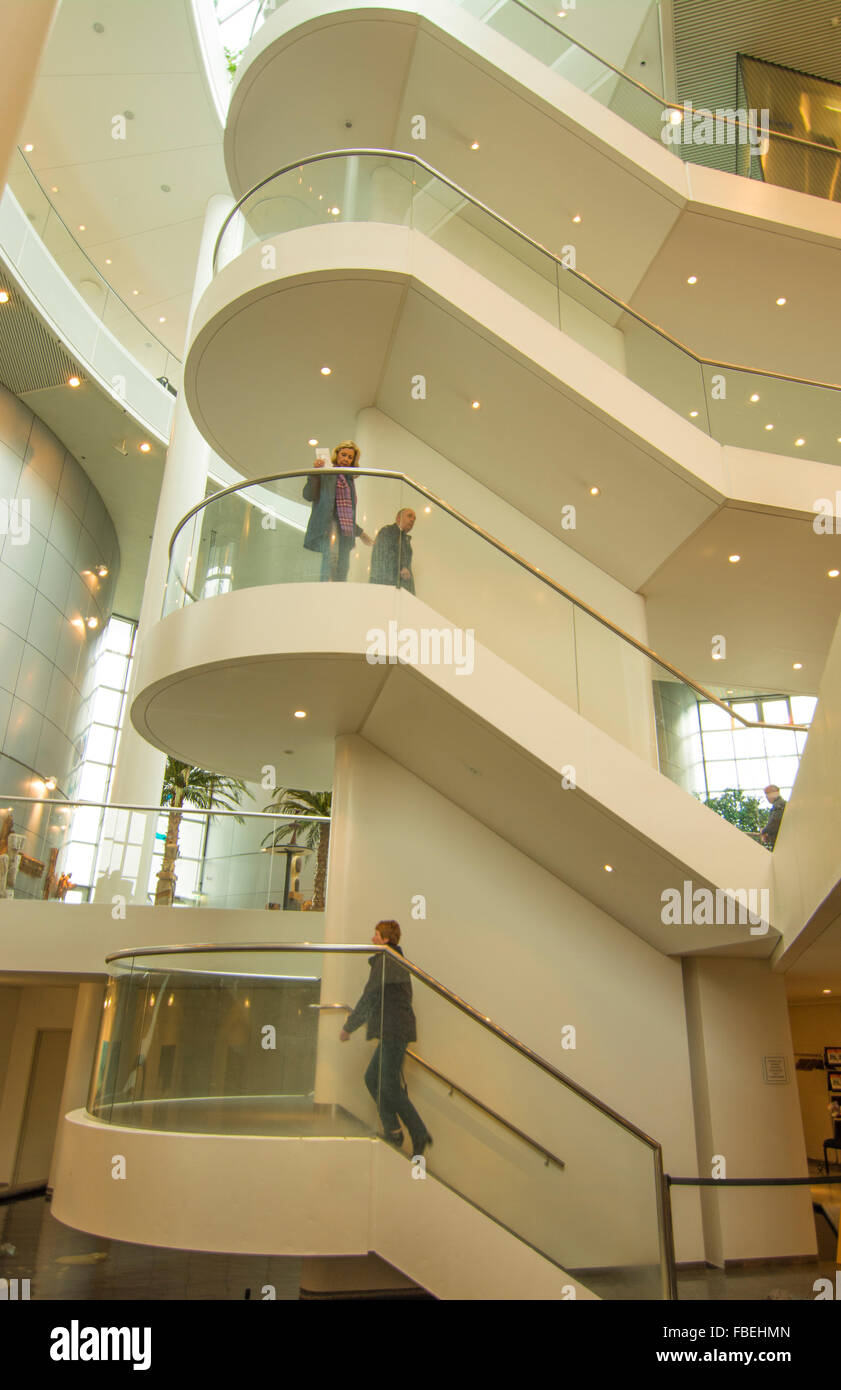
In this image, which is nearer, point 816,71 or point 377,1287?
point 377,1287

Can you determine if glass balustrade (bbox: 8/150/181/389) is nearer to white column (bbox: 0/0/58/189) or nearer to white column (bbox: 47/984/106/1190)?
white column (bbox: 47/984/106/1190)

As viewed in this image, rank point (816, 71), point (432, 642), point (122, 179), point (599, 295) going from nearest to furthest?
1. point (432, 642)
2. point (599, 295)
3. point (816, 71)
4. point (122, 179)

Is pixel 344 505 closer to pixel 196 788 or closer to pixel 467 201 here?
pixel 467 201

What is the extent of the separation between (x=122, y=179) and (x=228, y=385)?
10640mm

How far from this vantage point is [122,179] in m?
15.9

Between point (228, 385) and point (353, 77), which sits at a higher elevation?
point (353, 77)

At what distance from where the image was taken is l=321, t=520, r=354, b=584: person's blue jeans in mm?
6215

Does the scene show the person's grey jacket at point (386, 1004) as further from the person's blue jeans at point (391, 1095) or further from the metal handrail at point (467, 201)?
the metal handrail at point (467, 201)

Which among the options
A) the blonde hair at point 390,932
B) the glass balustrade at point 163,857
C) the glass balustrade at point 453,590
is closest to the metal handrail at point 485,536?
the glass balustrade at point 453,590

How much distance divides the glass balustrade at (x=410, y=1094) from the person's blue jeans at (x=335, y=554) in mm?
2504

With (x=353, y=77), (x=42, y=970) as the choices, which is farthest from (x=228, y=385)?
(x=42, y=970)

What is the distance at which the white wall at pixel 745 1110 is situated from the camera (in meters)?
6.71

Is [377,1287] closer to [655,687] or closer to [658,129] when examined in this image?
[655,687]

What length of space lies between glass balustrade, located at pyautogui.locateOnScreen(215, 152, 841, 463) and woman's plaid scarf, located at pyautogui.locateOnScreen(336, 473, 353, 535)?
2.45m
